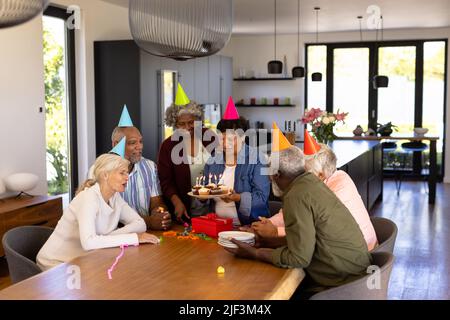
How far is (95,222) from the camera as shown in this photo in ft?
9.50

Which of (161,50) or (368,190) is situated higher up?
(161,50)

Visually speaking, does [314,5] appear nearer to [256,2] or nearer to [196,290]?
[256,2]

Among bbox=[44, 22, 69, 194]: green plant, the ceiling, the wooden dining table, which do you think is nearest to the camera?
the wooden dining table

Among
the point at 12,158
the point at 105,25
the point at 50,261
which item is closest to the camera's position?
the point at 50,261

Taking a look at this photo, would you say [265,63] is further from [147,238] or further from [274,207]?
[147,238]

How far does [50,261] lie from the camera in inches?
113

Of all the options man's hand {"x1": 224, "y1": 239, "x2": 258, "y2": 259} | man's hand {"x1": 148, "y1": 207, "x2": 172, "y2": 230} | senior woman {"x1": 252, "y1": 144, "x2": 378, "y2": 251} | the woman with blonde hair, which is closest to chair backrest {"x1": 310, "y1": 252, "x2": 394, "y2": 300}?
man's hand {"x1": 224, "y1": 239, "x2": 258, "y2": 259}

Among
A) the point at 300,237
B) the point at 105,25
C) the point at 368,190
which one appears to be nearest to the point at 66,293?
the point at 300,237

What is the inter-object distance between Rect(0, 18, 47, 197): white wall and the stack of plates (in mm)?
3393

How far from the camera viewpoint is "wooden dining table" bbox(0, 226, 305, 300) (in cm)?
216

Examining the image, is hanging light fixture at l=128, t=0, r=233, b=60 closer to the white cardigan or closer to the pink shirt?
the white cardigan

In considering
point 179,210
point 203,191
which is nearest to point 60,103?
point 179,210

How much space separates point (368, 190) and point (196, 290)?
5797 millimetres

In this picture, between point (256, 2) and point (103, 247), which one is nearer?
point (103, 247)
